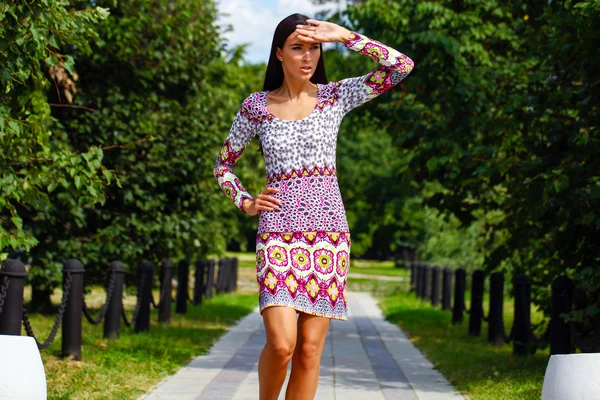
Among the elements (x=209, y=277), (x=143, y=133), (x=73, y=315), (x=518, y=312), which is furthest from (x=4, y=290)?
(x=209, y=277)

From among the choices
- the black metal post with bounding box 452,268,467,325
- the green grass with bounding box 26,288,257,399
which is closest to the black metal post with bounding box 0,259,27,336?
the green grass with bounding box 26,288,257,399

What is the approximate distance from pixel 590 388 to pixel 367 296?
79.8ft

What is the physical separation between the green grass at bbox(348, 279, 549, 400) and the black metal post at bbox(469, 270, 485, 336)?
173mm

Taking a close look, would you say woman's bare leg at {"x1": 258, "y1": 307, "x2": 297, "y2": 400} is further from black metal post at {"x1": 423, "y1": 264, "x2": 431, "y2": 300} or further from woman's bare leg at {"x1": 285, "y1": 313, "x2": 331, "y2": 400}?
black metal post at {"x1": 423, "y1": 264, "x2": 431, "y2": 300}

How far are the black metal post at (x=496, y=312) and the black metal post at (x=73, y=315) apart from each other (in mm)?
5402

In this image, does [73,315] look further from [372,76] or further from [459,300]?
[459,300]

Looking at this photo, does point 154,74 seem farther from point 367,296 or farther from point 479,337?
point 367,296

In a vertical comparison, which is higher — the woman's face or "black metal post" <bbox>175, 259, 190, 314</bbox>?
the woman's face

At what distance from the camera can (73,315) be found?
9461 millimetres

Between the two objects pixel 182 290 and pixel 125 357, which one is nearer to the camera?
pixel 125 357

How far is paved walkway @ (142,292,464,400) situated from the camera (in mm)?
7984

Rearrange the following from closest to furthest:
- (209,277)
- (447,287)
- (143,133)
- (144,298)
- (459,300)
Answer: (144,298) < (143,133) < (459,300) < (447,287) < (209,277)

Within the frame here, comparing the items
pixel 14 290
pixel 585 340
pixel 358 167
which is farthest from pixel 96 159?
pixel 358 167

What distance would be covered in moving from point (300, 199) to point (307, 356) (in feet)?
2.64
